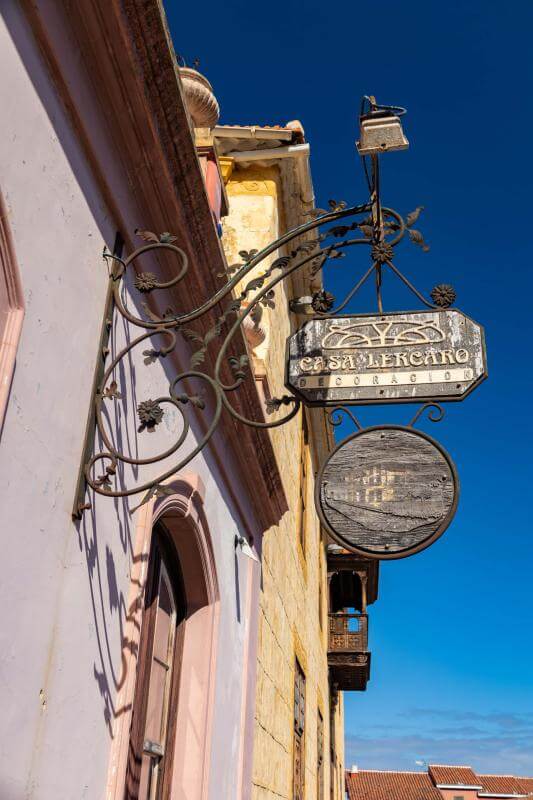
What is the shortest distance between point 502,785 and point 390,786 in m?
8.33

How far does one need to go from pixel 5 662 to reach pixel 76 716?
620 mm

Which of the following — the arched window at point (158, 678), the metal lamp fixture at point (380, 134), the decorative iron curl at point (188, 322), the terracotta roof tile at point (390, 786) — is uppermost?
the terracotta roof tile at point (390, 786)

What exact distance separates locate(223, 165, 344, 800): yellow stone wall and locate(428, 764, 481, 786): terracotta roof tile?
140ft

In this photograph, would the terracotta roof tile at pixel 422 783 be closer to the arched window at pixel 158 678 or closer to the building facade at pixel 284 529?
the building facade at pixel 284 529

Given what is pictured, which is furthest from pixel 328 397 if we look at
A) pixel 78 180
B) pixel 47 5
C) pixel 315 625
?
pixel 315 625

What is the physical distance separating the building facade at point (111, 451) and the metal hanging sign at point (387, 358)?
0.51 meters

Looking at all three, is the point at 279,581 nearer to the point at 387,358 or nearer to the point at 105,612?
the point at 387,358

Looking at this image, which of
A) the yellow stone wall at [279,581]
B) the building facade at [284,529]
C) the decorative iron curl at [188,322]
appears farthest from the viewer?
the building facade at [284,529]

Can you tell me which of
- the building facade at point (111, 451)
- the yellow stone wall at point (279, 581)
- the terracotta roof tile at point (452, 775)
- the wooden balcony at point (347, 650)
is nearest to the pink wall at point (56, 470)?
the building facade at point (111, 451)

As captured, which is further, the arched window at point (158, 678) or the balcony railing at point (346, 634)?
the balcony railing at point (346, 634)

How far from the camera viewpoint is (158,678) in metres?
4.45

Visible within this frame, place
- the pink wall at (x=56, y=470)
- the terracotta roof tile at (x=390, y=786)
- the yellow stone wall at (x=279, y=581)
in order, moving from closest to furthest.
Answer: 1. the pink wall at (x=56, y=470)
2. the yellow stone wall at (x=279, y=581)
3. the terracotta roof tile at (x=390, y=786)

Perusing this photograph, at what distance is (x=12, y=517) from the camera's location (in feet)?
8.07

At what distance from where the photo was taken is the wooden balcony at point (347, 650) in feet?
53.7
